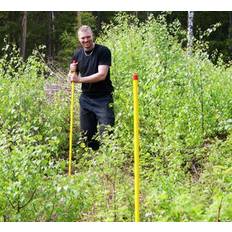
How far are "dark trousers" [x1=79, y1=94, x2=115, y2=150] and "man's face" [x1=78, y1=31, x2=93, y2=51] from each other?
62 cm

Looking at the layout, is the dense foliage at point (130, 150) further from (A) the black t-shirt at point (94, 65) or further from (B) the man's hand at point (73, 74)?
(B) the man's hand at point (73, 74)

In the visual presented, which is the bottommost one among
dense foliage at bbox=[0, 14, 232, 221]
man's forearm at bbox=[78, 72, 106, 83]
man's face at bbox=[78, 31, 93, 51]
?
dense foliage at bbox=[0, 14, 232, 221]

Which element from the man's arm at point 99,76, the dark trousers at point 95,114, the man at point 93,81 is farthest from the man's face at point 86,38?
the dark trousers at point 95,114

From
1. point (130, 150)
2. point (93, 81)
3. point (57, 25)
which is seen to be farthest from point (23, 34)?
point (130, 150)

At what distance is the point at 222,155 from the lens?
5457 mm

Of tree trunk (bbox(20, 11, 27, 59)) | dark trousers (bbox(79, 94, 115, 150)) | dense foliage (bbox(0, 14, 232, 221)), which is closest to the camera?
dense foliage (bbox(0, 14, 232, 221))

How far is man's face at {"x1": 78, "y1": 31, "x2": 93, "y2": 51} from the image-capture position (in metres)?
6.13

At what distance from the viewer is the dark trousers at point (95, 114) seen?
629 cm

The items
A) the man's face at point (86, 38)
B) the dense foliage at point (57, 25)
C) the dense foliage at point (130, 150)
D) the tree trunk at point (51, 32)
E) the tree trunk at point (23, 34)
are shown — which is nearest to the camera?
the dense foliage at point (130, 150)

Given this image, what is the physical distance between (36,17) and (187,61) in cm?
2520

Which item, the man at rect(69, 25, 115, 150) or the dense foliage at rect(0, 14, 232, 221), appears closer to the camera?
the dense foliage at rect(0, 14, 232, 221)

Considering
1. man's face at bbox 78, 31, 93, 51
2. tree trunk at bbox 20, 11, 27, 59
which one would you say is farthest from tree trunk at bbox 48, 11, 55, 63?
man's face at bbox 78, 31, 93, 51

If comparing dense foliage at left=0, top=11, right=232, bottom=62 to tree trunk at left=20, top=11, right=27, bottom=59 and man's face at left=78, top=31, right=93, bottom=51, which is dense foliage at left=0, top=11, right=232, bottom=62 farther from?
man's face at left=78, top=31, right=93, bottom=51

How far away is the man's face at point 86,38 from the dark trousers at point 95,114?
0.62m
